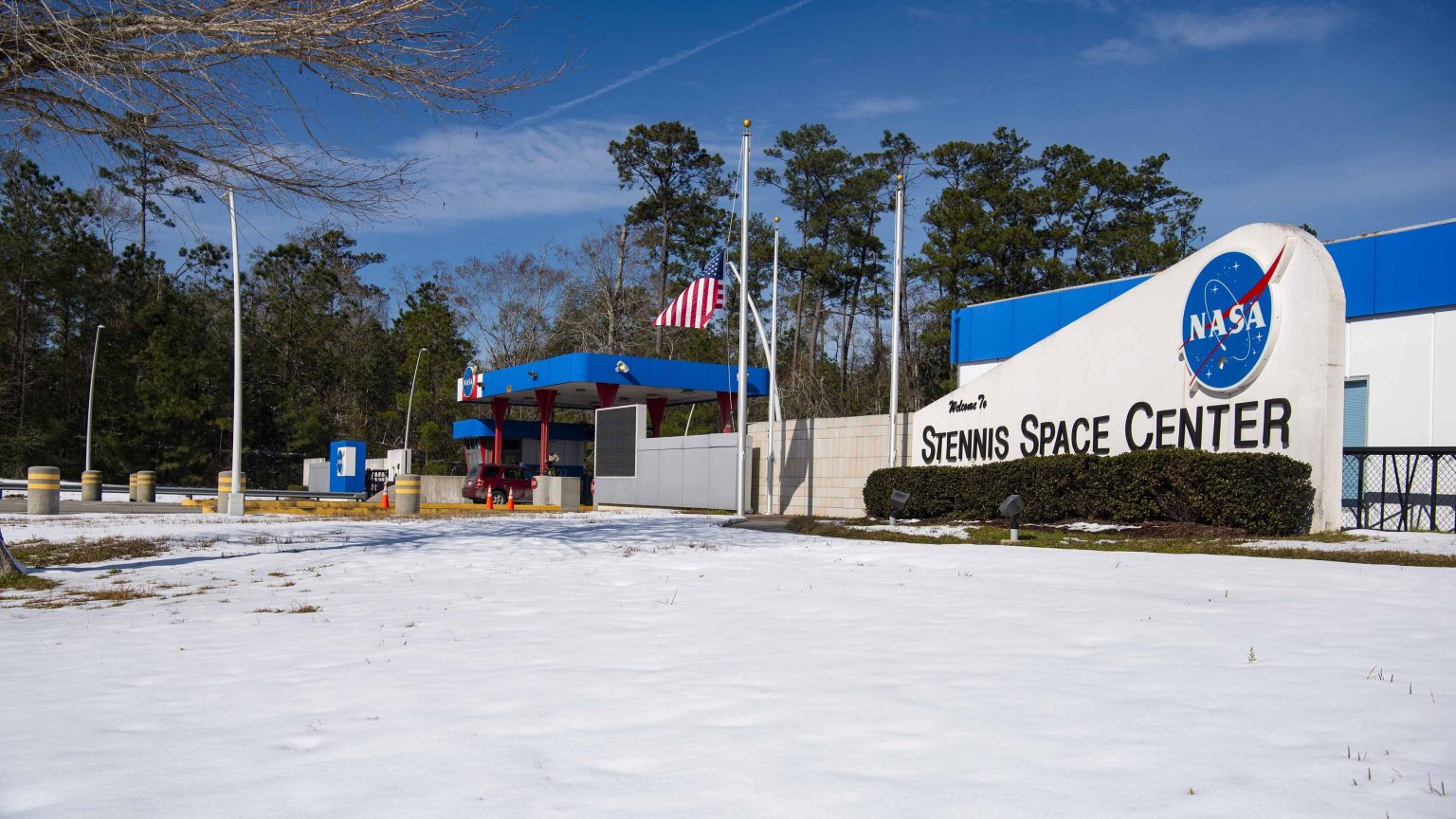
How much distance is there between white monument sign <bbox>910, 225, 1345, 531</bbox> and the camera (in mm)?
13094

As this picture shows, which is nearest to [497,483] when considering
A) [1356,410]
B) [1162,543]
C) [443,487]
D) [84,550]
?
[443,487]

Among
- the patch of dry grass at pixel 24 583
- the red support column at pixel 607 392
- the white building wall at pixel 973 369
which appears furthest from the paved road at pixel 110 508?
the white building wall at pixel 973 369

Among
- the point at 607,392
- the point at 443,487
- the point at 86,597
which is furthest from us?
the point at 443,487

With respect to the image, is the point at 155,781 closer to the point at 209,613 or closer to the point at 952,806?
the point at 952,806

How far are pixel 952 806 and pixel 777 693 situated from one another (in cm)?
160

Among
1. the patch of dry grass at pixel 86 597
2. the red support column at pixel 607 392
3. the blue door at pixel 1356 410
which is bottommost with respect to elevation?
the patch of dry grass at pixel 86 597

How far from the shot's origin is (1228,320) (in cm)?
1434

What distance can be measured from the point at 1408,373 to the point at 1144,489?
8.28 metres

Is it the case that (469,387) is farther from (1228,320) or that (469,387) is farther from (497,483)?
(1228,320)

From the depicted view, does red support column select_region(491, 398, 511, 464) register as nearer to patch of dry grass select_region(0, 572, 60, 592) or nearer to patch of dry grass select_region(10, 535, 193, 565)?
patch of dry grass select_region(10, 535, 193, 565)

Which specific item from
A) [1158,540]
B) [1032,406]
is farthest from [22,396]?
[1158,540]

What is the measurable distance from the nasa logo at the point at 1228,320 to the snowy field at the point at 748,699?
17.1 feet

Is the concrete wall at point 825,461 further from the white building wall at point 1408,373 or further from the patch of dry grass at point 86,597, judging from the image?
the patch of dry grass at point 86,597

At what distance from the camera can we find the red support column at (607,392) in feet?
114
